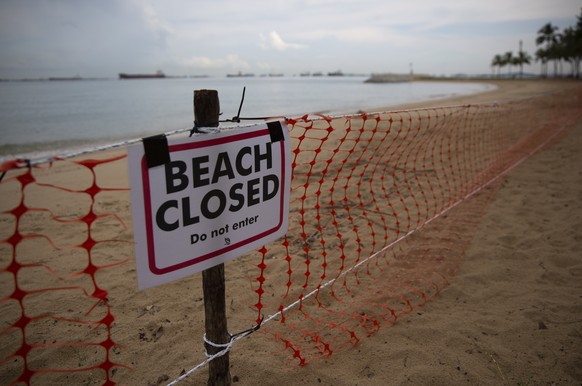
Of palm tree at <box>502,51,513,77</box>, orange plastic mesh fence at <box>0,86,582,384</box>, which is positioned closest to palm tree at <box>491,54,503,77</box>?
palm tree at <box>502,51,513,77</box>

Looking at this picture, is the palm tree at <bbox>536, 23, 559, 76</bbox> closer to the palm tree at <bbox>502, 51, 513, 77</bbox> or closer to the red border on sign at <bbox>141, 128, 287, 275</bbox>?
the palm tree at <bbox>502, 51, 513, 77</bbox>

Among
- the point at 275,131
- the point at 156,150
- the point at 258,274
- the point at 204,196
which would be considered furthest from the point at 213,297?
the point at 258,274

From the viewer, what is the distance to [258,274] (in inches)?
151

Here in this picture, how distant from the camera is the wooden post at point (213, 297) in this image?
1857 mm

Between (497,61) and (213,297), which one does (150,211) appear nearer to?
(213,297)

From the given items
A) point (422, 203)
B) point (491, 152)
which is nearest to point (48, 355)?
point (422, 203)

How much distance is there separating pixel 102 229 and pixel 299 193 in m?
3.12

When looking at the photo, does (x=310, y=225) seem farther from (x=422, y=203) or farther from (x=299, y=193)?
(x=422, y=203)

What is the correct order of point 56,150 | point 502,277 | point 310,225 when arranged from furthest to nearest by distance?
1. point 56,150
2. point 310,225
3. point 502,277

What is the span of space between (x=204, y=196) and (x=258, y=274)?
7.30ft

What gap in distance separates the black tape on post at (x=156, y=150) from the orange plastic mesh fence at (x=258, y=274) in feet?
1.15

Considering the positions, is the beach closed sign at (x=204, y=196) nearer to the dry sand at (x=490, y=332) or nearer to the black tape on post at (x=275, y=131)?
the black tape on post at (x=275, y=131)

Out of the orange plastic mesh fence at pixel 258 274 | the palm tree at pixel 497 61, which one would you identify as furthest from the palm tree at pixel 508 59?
the orange plastic mesh fence at pixel 258 274

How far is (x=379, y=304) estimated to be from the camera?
3.34 metres
